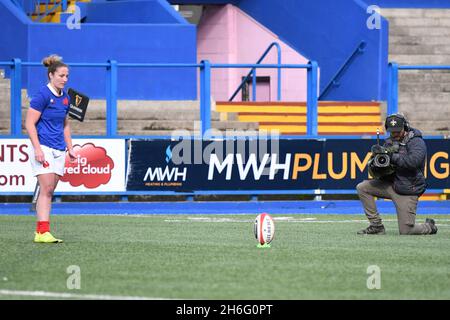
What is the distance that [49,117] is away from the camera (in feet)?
41.0

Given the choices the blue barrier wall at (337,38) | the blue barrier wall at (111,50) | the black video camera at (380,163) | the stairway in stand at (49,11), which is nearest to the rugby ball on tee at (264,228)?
the black video camera at (380,163)

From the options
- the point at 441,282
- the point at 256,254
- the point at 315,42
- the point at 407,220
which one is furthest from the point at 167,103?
the point at 441,282

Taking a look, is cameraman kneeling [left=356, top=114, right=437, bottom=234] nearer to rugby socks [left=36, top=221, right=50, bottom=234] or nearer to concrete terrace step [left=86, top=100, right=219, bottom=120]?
rugby socks [left=36, top=221, right=50, bottom=234]

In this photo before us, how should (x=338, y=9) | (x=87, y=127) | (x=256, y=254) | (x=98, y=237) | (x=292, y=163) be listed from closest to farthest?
(x=256, y=254)
(x=98, y=237)
(x=292, y=163)
(x=87, y=127)
(x=338, y=9)

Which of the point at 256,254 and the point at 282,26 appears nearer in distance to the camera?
the point at 256,254

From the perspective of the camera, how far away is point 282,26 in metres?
28.8

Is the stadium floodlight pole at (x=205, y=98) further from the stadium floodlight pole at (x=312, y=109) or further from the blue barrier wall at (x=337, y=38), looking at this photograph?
the blue barrier wall at (x=337, y=38)

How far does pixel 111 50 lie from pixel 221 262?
14945 mm

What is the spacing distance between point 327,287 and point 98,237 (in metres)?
5.02

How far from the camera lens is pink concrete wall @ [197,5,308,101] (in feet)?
98.2

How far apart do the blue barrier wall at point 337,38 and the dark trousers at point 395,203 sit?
473 inches

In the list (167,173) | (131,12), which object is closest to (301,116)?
(131,12)

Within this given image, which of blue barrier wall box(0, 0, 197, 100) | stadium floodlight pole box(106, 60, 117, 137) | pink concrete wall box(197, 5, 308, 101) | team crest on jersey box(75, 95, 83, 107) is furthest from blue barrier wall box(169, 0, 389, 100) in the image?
team crest on jersey box(75, 95, 83, 107)

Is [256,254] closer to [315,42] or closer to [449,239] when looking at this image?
[449,239]
